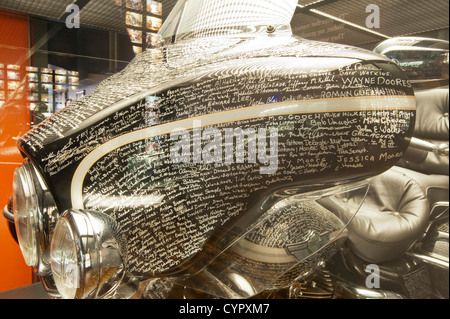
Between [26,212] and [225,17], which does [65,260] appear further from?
[225,17]

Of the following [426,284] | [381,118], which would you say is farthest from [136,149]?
[426,284]

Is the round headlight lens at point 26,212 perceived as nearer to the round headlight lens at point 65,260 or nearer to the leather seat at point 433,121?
the round headlight lens at point 65,260

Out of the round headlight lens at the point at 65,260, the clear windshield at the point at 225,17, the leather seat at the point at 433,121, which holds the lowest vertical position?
the round headlight lens at the point at 65,260

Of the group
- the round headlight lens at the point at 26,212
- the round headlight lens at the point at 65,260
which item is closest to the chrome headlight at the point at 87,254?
the round headlight lens at the point at 65,260

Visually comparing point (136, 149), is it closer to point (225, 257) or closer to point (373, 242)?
point (225, 257)

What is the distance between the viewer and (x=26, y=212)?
55 centimetres

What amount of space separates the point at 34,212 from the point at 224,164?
0.34m

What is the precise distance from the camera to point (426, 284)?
0.44 m

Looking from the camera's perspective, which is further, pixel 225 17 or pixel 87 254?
pixel 225 17

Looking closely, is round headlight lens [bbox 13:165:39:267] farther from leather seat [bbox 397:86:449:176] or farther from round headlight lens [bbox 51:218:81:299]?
leather seat [bbox 397:86:449:176]

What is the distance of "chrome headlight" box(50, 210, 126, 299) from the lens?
0.42 m

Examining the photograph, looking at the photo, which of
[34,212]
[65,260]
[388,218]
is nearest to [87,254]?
[65,260]

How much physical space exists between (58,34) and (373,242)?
2.35ft

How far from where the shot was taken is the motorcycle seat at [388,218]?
1.45 ft
